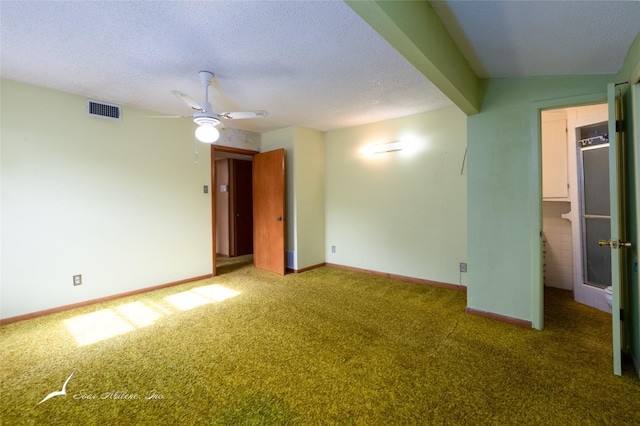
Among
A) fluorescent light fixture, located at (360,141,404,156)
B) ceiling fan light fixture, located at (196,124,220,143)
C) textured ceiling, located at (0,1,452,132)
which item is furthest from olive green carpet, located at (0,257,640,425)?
textured ceiling, located at (0,1,452,132)

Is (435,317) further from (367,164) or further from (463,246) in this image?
(367,164)

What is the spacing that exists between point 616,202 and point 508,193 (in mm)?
868

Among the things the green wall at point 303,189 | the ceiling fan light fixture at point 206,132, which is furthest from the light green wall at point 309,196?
the ceiling fan light fixture at point 206,132

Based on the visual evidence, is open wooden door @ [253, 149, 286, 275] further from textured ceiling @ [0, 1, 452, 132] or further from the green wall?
textured ceiling @ [0, 1, 452, 132]

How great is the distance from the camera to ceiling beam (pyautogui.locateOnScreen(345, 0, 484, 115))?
4.36 feet

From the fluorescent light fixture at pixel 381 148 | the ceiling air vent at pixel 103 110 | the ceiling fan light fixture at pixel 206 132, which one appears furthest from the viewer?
the fluorescent light fixture at pixel 381 148

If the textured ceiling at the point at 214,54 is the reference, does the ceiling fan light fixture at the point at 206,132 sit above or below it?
below

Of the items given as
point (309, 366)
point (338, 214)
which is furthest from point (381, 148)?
point (309, 366)

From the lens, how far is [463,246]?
12.0 feet

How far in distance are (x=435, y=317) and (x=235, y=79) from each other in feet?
10.3

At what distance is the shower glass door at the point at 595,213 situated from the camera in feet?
10.2

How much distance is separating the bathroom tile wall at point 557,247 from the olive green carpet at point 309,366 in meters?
0.61

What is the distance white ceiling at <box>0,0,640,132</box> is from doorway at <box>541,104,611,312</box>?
4.50 feet

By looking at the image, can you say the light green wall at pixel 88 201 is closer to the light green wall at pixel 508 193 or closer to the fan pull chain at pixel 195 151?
the fan pull chain at pixel 195 151
